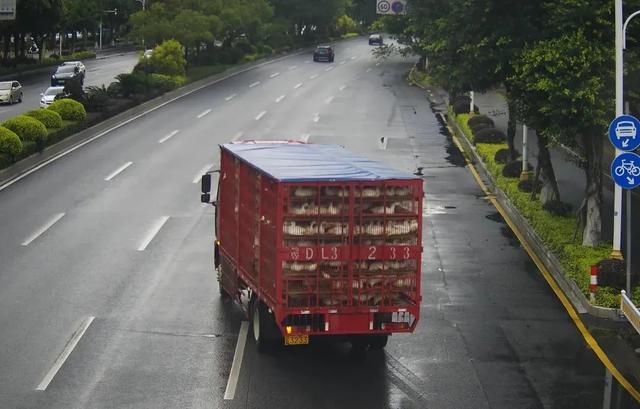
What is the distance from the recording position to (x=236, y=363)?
1730 centimetres

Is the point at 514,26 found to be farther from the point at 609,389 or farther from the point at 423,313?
the point at 609,389

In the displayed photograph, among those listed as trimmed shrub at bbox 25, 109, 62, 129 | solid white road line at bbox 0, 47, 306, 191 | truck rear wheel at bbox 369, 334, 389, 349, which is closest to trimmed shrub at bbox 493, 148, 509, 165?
solid white road line at bbox 0, 47, 306, 191

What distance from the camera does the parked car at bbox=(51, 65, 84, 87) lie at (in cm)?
6881

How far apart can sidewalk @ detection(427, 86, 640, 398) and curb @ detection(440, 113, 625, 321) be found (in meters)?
0.17

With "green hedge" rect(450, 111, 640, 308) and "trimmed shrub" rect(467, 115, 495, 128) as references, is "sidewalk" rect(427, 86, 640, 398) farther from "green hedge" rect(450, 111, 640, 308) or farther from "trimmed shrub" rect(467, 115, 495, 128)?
"trimmed shrub" rect(467, 115, 495, 128)

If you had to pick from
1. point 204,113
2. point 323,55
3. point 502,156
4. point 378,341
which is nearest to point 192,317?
point 378,341

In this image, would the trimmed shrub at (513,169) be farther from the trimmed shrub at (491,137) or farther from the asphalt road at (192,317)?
the trimmed shrub at (491,137)

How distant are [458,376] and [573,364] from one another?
2131mm

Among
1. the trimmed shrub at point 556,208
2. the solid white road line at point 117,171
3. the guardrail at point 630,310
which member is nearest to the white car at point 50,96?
the solid white road line at point 117,171

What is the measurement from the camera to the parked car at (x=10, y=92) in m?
59.3

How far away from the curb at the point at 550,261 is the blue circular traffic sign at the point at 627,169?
94.8 inches

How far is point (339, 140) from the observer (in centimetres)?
4481

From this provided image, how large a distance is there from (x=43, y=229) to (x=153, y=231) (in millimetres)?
2925

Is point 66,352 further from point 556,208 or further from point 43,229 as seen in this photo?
point 556,208
